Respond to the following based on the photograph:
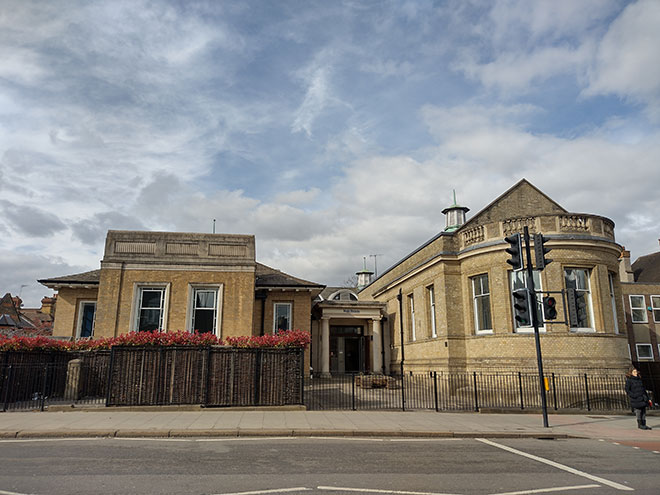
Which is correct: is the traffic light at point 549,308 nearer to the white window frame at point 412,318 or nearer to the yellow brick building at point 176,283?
the yellow brick building at point 176,283

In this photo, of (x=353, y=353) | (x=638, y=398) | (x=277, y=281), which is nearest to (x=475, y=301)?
(x=638, y=398)

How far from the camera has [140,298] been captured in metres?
20.0

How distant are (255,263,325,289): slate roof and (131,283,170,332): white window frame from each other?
438 cm

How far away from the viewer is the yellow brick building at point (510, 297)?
18.1 meters

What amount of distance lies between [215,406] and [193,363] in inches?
58.2

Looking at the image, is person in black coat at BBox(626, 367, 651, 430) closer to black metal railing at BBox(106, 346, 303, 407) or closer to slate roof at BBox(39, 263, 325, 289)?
black metal railing at BBox(106, 346, 303, 407)

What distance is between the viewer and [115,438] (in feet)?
33.8

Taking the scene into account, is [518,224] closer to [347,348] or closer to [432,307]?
[432,307]

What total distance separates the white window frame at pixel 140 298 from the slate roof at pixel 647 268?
3801 centimetres

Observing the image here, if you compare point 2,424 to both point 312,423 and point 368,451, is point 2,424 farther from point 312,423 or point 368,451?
point 368,451

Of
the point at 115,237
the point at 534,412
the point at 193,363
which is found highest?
the point at 115,237

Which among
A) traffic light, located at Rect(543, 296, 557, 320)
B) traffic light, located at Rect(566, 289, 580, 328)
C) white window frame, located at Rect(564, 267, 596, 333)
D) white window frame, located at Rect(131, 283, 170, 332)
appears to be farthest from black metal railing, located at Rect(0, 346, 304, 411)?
white window frame, located at Rect(564, 267, 596, 333)

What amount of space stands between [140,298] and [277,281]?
6523 millimetres

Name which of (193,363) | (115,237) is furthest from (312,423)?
(115,237)
